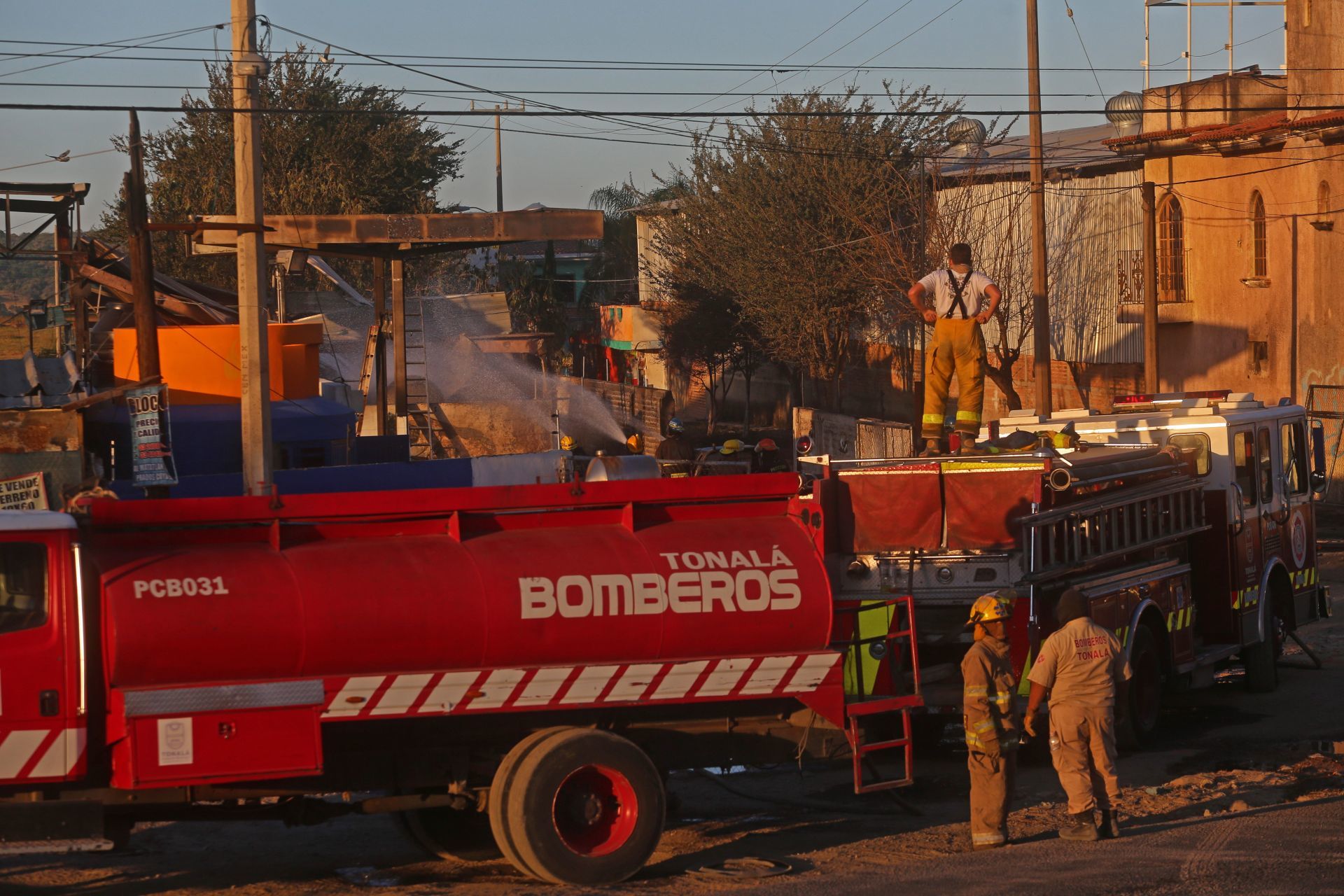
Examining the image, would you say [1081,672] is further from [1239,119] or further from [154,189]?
[154,189]

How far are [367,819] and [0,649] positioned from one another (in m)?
3.88

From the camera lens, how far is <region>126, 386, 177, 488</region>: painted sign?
1477cm

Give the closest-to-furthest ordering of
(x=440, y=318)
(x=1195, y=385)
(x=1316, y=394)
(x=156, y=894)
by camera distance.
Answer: (x=156, y=894)
(x=1316, y=394)
(x=1195, y=385)
(x=440, y=318)

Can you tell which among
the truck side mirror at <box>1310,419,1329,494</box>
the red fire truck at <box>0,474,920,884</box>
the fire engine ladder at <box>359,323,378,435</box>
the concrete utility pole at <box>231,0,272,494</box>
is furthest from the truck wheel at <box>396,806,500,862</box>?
the fire engine ladder at <box>359,323,378,435</box>

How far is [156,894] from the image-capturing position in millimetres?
→ 7844

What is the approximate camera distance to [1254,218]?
31.0m

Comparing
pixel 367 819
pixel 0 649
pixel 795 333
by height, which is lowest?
pixel 367 819

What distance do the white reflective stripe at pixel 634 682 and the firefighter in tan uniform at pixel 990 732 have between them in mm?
1908

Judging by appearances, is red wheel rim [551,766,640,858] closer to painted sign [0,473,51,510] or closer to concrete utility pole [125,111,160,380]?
painted sign [0,473,51,510]

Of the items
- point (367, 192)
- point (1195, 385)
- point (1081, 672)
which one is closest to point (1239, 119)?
point (1195, 385)

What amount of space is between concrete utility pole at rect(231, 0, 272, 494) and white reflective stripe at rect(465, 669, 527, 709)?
7.86 m

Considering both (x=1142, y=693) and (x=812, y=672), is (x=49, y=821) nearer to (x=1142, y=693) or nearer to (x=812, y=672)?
(x=812, y=672)

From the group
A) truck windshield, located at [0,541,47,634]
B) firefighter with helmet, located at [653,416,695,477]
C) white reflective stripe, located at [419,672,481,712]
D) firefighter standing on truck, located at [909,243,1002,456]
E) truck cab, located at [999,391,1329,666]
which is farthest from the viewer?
firefighter with helmet, located at [653,416,695,477]

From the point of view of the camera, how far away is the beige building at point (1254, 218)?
2880cm
